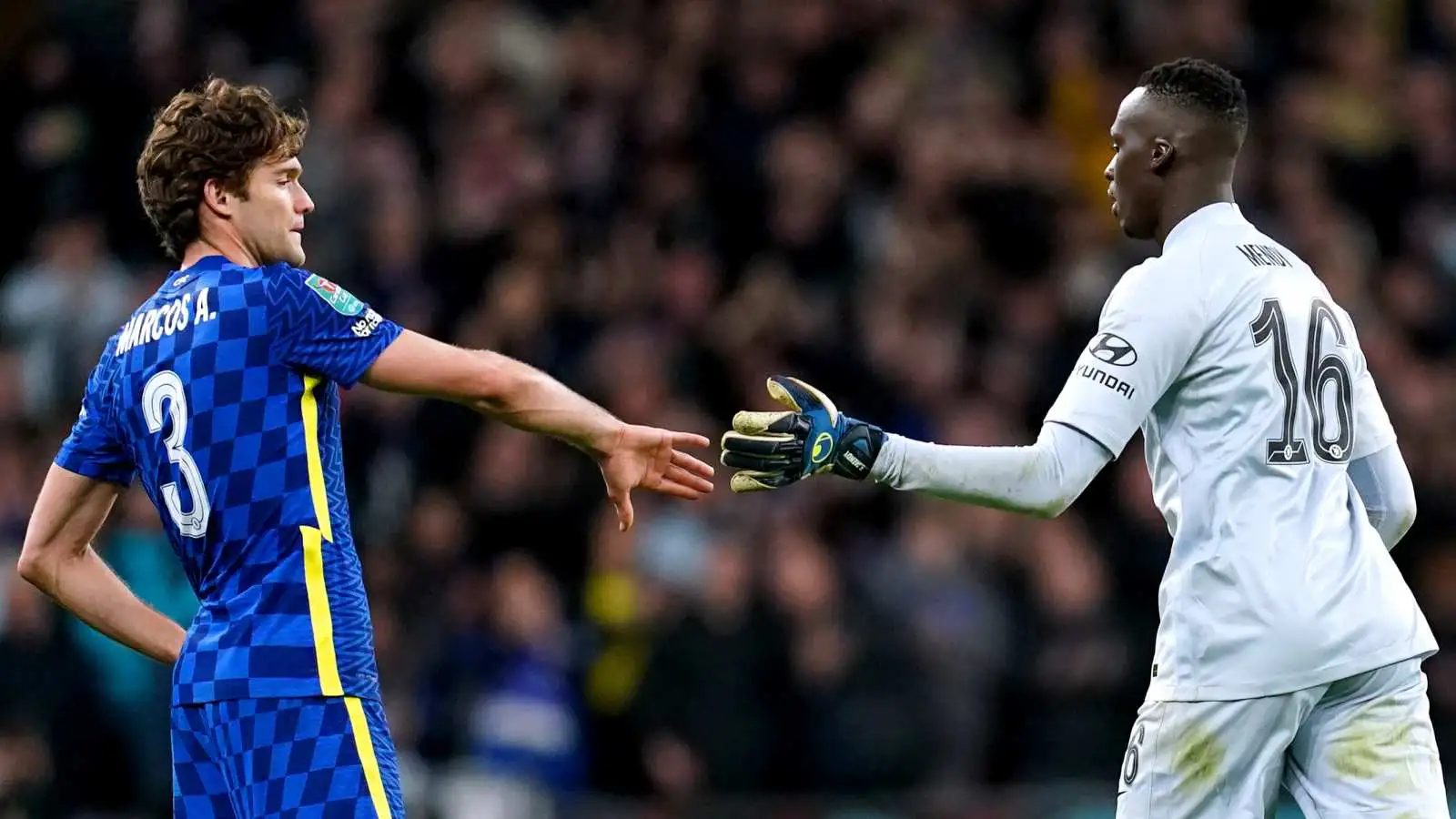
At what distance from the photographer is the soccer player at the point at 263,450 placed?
5086mm

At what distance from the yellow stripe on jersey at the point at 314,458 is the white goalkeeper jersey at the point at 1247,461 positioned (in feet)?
6.18

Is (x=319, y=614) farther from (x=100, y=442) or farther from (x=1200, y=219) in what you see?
(x=1200, y=219)

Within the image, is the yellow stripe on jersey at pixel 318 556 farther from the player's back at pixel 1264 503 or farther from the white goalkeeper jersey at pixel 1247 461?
the player's back at pixel 1264 503

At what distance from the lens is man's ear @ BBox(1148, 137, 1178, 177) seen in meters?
5.70

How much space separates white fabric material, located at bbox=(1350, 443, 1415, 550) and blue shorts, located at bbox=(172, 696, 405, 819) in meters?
2.77

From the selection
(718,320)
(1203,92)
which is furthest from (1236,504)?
(718,320)

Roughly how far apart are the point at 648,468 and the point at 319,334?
0.89 meters

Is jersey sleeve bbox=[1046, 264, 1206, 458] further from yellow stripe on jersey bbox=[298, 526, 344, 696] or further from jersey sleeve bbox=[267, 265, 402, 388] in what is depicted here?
yellow stripe on jersey bbox=[298, 526, 344, 696]

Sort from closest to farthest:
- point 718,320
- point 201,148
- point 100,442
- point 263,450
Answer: point 263,450
point 201,148
point 100,442
point 718,320

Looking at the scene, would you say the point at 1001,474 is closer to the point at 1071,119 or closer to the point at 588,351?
the point at 588,351

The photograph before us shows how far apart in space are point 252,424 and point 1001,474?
1.89 m

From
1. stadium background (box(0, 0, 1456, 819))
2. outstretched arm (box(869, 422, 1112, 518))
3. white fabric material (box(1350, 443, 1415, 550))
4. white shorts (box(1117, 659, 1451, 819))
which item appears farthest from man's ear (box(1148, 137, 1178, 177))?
stadium background (box(0, 0, 1456, 819))

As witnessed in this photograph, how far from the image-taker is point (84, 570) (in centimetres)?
570

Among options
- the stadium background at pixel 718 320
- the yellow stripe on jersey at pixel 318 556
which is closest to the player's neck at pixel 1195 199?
the yellow stripe on jersey at pixel 318 556
